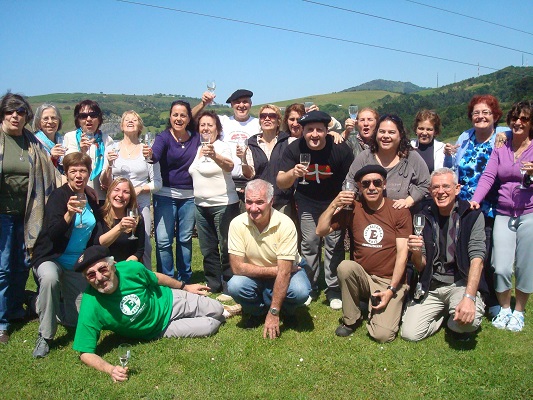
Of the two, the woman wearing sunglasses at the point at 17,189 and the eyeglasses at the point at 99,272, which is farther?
the woman wearing sunglasses at the point at 17,189

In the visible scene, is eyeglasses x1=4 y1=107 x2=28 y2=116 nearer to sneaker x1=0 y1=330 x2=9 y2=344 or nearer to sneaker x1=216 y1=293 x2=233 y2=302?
sneaker x1=0 y1=330 x2=9 y2=344

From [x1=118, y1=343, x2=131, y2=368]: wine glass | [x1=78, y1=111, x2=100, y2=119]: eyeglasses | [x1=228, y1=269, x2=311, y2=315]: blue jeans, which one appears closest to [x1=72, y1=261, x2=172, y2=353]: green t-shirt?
[x1=118, y1=343, x2=131, y2=368]: wine glass

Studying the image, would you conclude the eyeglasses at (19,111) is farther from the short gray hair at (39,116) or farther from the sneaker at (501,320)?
the sneaker at (501,320)

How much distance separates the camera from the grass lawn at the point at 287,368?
14.2 feet

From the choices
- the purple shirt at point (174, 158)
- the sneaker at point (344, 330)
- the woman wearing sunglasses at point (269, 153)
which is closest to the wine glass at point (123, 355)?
the sneaker at point (344, 330)

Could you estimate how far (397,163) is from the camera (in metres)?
5.81

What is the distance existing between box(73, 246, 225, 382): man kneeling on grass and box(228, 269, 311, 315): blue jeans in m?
0.43

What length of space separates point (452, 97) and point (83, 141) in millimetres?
79751

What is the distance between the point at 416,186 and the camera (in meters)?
5.77

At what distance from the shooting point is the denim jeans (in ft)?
22.2

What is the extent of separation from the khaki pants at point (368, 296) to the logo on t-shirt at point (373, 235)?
1.04 ft

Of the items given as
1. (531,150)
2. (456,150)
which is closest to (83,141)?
(456,150)

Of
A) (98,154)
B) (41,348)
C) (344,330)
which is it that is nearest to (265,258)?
(344,330)

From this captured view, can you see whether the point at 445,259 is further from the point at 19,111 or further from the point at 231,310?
the point at 19,111
